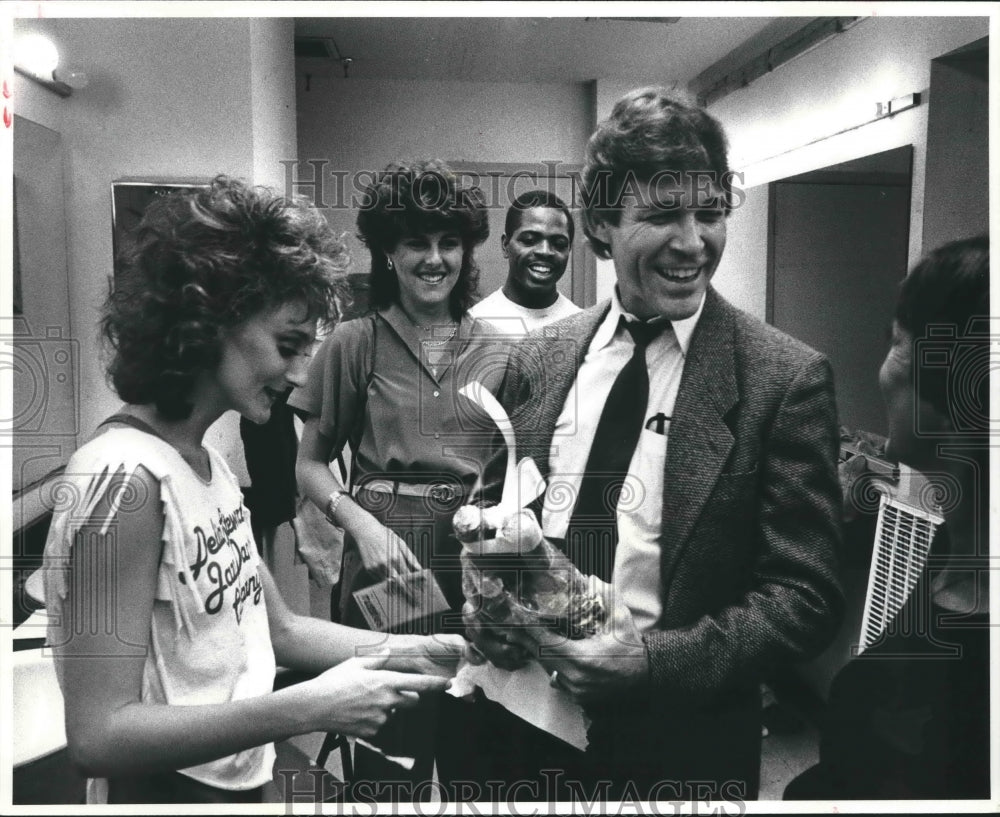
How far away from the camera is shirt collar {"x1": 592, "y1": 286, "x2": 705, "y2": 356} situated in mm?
1592

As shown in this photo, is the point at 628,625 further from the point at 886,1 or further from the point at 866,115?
the point at 886,1

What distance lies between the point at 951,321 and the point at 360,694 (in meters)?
1.33

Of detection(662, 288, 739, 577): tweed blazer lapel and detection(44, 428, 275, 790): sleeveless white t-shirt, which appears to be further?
detection(662, 288, 739, 577): tweed blazer lapel

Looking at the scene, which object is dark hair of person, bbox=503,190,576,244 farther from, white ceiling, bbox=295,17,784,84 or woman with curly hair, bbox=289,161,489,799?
white ceiling, bbox=295,17,784,84

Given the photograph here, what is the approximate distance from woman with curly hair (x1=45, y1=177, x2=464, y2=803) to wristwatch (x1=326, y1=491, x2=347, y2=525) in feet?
0.50

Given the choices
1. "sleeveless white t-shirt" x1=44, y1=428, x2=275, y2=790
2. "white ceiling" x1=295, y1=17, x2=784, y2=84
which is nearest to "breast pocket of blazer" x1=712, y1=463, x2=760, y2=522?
"white ceiling" x1=295, y1=17, x2=784, y2=84

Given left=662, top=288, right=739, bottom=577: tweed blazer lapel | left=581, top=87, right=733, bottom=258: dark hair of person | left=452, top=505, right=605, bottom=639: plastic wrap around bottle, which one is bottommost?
left=452, top=505, right=605, bottom=639: plastic wrap around bottle

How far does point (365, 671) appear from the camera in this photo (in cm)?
161

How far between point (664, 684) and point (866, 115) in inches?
45.0

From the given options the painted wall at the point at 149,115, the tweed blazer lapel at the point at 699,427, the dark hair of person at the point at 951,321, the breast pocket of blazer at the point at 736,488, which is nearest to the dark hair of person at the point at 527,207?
the tweed blazer lapel at the point at 699,427

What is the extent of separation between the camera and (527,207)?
1.58 m

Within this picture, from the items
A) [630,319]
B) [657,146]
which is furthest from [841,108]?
[630,319]

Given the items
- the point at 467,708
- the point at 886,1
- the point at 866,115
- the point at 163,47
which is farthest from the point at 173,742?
the point at 886,1

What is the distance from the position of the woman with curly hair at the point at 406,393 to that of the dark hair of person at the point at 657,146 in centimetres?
25
